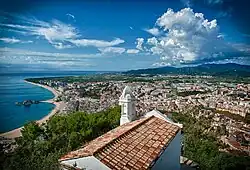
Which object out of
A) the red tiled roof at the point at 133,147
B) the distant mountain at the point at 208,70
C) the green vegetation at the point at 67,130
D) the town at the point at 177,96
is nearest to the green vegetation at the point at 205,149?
the town at the point at 177,96

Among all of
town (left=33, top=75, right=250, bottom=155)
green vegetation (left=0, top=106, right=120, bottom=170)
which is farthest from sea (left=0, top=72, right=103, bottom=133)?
green vegetation (left=0, top=106, right=120, bottom=170)

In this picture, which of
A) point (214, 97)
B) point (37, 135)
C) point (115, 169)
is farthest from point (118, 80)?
point (115, 169)

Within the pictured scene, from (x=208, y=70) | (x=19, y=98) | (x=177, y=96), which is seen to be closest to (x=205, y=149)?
(x=208, y=70)

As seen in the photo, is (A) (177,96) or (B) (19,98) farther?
(A) (177,96)

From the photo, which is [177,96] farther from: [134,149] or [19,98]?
[134,149]

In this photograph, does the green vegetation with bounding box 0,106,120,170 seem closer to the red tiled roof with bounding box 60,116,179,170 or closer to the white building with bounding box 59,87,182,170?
the white building with bounding box 59,87,182,170

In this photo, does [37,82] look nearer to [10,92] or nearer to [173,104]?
[10,92]

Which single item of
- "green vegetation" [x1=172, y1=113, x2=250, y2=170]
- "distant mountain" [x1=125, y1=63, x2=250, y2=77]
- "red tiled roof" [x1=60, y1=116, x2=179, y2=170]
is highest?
"distant mountain" [x1=125, y1=63, x2=250, y2=77]
